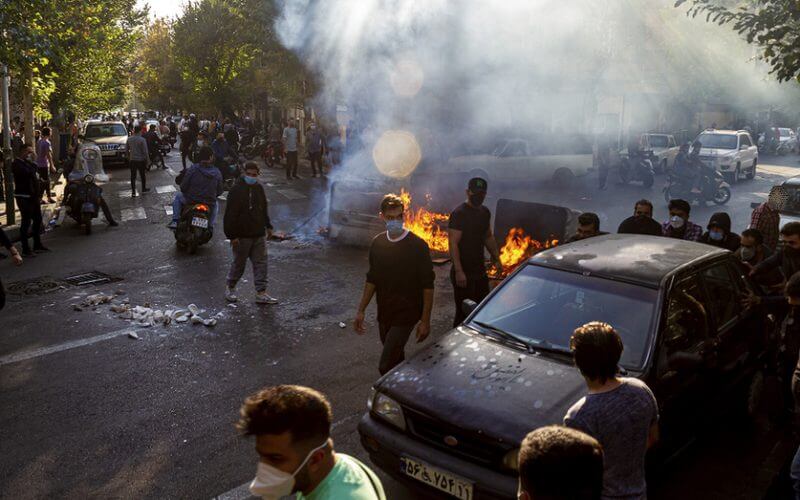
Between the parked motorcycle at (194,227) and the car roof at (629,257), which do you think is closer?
the car roof at (629,257)

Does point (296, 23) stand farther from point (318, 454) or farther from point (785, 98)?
point (785, 98)

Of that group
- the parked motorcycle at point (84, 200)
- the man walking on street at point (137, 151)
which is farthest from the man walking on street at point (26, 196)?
the man walking on street at point (137, 151)

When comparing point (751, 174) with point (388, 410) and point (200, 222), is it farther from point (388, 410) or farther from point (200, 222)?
point (388, 410)

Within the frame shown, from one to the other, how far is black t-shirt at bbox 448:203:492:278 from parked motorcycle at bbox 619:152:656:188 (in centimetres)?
1737

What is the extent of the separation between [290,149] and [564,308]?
18.2m

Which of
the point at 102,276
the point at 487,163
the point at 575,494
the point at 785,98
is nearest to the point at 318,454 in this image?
the point at 575,494

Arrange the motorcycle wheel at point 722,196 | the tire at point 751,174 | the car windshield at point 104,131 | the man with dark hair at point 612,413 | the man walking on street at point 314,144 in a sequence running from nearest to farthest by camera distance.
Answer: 1. the man with dark hair at point 612,413
2. the motorcycle wheel at point 722,196
3. the man walking on street at point 314,144
4. the tire at point 751,174
5. the car windshield at point 104,131

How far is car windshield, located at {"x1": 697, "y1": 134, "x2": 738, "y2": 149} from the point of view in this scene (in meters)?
24.2

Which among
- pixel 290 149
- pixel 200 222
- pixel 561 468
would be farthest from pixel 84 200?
pixel 561 468

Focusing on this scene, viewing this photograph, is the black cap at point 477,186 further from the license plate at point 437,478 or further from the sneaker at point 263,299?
the sneaker at point 263,299

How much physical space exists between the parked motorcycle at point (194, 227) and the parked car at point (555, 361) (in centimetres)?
729

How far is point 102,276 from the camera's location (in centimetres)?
988

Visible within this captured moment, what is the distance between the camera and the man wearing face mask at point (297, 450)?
6.39 feet

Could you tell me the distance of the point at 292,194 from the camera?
1864cm
